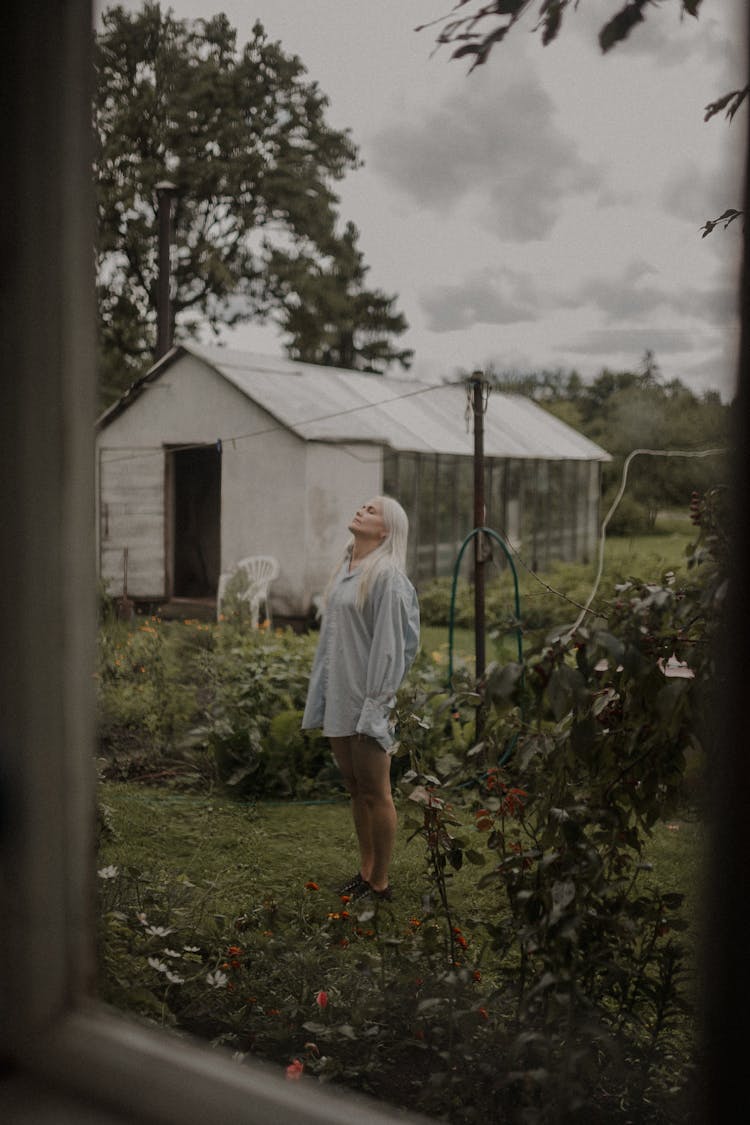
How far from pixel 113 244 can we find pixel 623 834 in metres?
5.81

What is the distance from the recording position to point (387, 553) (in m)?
3.36

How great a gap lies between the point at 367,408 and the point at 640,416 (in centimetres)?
235

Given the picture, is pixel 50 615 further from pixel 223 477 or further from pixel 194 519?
pixel 223 477

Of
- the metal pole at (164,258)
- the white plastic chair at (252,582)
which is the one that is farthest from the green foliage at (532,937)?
the metal pole at (164,258)

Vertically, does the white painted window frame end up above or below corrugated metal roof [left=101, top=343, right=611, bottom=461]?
below

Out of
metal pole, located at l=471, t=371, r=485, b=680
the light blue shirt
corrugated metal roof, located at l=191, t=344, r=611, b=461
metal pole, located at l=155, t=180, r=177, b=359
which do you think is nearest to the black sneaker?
the light blue shirt

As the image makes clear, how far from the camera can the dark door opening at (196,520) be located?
745cm

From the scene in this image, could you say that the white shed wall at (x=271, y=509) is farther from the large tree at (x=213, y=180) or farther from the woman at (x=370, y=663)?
the woman at (x=370, y=663)

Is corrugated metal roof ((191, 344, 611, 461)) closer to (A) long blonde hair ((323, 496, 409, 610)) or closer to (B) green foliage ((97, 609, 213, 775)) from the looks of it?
(B) green foliage ((97, 609, 213, 775))

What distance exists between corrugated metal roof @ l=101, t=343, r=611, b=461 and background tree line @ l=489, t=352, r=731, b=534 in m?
0.51

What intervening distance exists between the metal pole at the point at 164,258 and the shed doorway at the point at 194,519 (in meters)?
1.00

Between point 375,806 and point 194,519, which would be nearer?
point 375,806

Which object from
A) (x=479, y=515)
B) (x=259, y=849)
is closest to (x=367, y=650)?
(x=259, y=849)

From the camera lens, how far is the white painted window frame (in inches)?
32.2
